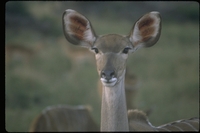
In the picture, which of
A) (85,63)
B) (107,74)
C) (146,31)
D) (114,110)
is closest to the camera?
(107,74)

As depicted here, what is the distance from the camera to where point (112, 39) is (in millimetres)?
2701

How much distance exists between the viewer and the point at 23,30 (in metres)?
11.2

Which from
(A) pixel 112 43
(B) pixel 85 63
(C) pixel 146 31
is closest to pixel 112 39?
(A) pixel 112 43

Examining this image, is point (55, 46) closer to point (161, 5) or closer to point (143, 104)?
point (161, 5)

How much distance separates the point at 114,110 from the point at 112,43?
14.8 inches

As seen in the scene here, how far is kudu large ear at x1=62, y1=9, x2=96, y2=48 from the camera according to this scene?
9.13 feet

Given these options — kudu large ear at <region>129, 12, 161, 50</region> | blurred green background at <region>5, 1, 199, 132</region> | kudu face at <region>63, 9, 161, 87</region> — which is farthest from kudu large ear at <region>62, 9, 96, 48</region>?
blurred green background at <region>5, 1, 199, 132</region>

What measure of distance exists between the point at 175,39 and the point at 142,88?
3.42 metres

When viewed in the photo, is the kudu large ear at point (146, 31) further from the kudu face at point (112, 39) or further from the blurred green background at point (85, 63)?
the blurred green background at point (85, 63)

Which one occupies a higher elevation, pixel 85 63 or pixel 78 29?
pixel 78 29

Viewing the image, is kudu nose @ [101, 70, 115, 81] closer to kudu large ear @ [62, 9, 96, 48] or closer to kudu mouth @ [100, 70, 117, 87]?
kudu mouth @ [100, 70, 117, 87]

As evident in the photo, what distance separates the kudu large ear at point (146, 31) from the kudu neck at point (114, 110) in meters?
0.28

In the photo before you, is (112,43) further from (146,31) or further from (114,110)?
(114,110)
